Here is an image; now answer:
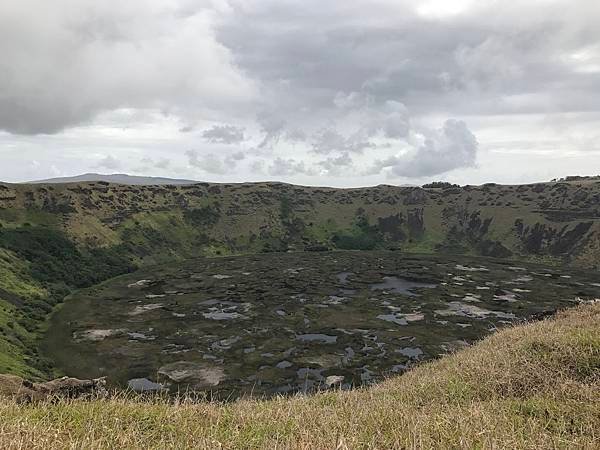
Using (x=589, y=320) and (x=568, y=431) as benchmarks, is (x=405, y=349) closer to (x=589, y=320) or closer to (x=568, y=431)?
(x=589, y=320)

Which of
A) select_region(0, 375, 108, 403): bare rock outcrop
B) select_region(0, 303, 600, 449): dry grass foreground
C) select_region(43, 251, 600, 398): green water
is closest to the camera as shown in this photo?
select_region(0, 303, 600, 449): dry grass foreground

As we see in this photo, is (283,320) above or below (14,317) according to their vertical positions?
below

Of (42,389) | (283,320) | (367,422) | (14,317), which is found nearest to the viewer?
(367,422)

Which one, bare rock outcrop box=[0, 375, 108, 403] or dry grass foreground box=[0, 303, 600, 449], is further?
bare rock outcrop box=[0, 375, 108, 403]

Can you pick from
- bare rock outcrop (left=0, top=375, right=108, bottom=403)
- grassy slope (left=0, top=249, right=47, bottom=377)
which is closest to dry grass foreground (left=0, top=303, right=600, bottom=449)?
bare rock outcrop (left=0, top=375, right=108, bottom=403)

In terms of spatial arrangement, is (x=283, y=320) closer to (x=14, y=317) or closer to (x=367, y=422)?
(x=14, y=317)

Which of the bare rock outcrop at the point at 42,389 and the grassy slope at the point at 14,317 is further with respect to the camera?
the grassy slope at the point at 14,317

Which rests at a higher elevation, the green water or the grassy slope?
the grassy slope

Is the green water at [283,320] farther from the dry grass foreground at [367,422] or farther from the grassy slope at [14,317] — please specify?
the dry grass foreground at [367,422]

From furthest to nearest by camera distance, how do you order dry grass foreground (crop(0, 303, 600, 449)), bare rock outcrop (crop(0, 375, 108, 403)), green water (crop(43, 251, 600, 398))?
1. green water (crop(43, 251, 600, 398))
2. bare rock outcrop (crop(0, 375, 108, 403))
3. dry grass foreground (crop(0, 303, 600, 449))

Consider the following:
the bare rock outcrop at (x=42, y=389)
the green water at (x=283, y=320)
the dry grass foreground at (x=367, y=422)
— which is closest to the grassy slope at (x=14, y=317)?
the green water at (x=283, y=320)

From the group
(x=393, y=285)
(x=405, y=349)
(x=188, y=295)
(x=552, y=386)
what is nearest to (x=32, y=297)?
(x=188, y=295)

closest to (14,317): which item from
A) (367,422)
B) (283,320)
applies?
(283,320)

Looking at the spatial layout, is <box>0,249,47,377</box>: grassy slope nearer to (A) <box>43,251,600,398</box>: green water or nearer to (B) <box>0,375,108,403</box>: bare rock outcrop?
(A) <box>43,251,600,398</box>: green water
